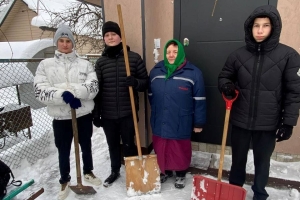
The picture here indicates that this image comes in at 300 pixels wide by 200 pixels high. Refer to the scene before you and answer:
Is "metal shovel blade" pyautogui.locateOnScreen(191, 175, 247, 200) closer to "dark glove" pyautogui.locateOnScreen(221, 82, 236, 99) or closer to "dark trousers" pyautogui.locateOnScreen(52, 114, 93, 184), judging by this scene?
"dark glove" pyautogui.locateOnScreen(221, 82, 236, 99)

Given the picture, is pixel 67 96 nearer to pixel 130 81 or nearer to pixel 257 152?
pixel 130 81

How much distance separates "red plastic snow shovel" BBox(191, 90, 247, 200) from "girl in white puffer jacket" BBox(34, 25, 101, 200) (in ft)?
4.39

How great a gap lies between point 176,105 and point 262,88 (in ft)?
2.77

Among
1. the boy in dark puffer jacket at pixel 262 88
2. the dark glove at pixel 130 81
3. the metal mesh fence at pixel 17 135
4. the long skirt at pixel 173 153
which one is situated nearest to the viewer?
the boy in dark puffer jacket at pixel 262 88

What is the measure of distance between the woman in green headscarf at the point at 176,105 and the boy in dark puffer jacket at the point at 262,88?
1.18ft

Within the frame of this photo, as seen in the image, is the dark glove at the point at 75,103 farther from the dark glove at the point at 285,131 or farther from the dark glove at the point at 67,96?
the dark glove at the point at 285,131

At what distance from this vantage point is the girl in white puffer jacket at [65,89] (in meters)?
2.12

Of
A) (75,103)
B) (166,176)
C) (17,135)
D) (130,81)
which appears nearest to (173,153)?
(166,176)

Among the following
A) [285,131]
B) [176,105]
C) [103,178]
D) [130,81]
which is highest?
[130,81]

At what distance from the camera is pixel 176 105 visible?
234 cm

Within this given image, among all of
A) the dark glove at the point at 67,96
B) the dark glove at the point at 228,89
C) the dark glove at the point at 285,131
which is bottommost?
the dark glove at the point at 285,131

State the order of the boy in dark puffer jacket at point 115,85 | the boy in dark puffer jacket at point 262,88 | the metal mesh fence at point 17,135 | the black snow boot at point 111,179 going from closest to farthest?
the boy in dark puffer jacket at point 262,88, the boy in dark puffer jacket at point 115,85, the black snow boot at point 111,179, the metal mesh fence at point 17,135

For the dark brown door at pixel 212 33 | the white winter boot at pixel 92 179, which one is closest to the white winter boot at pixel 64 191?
the white winter boot at pixel 92 179

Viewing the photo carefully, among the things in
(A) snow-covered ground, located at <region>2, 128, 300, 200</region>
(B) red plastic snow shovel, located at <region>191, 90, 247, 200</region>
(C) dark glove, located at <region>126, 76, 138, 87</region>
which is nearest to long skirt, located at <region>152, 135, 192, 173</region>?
(A) snow-covered ground, located at <region>2, 128, 300, 200</region>
